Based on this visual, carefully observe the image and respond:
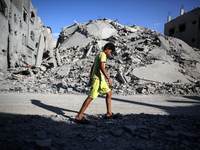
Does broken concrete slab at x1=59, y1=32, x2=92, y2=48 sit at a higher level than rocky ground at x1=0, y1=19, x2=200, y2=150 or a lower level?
higher

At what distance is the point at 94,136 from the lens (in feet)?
5.88

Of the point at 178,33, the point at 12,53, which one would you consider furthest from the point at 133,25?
the point at 12,53

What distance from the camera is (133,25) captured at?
19016 mm

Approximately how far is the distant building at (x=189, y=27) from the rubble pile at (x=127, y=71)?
9.88 meters

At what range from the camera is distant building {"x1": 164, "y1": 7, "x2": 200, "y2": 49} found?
18.0 meters

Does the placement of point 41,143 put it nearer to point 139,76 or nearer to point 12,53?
point 139,76

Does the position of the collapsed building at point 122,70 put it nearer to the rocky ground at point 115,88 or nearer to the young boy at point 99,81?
the rocky ground at point 115,88

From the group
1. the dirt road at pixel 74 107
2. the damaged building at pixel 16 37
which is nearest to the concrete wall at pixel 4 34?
the damaged building at pixel 16 37

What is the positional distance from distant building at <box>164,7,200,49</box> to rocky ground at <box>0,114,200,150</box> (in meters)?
21.7

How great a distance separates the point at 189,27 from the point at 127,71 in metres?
18.6

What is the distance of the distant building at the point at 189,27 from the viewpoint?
709 inches

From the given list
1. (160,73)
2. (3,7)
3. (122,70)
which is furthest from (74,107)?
(3,7)

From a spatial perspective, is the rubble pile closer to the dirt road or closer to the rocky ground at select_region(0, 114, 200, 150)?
the dirt road

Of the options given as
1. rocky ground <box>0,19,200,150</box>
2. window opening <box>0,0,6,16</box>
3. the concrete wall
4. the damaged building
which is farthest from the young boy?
window opening <box>0,0,6,16</box>
